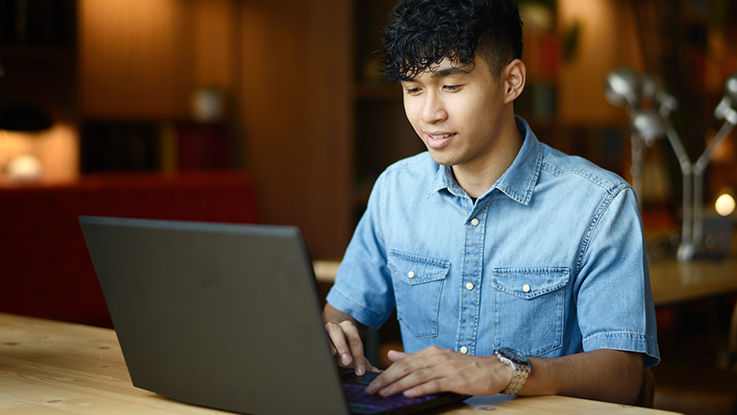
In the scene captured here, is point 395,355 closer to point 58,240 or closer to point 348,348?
point 348,348

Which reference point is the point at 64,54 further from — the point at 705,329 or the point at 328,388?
the point at 328,388

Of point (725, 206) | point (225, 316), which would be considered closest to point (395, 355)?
point (225, 316)

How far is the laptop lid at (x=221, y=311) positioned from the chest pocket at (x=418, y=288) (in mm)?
568

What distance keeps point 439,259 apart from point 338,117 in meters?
3.21

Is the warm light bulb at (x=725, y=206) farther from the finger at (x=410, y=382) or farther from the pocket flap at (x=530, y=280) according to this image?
the finger at (x=410, y=382)

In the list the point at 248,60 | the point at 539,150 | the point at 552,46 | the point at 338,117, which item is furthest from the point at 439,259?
the point at 552,46

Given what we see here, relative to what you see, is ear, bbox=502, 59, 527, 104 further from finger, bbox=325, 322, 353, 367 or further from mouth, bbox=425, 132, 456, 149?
finger, bbox=325, 322, 353, 367

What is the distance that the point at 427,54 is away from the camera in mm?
1485

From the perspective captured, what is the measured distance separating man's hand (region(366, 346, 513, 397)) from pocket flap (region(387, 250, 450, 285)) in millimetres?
408

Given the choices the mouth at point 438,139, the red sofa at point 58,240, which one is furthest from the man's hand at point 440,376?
the red sofa at point 58,240

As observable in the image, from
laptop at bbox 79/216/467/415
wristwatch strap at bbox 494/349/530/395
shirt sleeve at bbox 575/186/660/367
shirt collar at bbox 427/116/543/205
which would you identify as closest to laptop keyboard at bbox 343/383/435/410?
laptop at bbox 79/216/467/415

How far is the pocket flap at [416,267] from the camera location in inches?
63.5

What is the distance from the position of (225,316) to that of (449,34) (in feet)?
2.16

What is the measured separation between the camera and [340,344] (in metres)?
1.37
